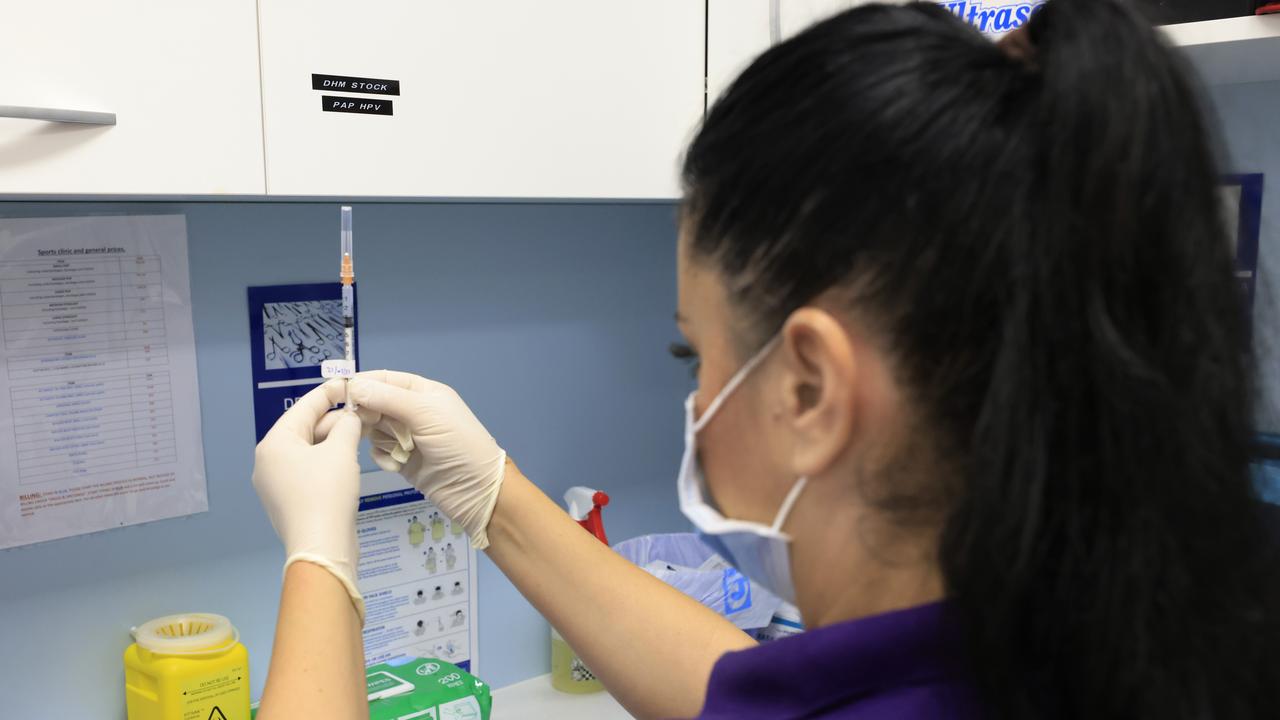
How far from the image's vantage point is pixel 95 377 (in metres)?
1.16

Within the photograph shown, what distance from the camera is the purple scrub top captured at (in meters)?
0.60

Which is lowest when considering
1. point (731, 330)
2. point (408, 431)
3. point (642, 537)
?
point (642, 537)

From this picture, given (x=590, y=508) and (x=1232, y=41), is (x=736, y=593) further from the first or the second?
(x=1232, y=41)

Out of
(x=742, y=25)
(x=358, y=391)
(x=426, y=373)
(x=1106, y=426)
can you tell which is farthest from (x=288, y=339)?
(x=1106, y=426)

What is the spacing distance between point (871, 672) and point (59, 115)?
73 centimetres

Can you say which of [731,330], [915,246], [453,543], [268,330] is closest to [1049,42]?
[915,246]

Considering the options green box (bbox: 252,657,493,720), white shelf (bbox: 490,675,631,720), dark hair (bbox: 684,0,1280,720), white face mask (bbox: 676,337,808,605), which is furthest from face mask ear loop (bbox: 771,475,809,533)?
white shelf (bbox: 490,675,631,720)

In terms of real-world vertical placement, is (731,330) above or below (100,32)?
below

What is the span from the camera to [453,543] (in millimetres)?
1473

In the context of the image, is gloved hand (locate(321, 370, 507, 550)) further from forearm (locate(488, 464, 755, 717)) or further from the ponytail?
the ponytail

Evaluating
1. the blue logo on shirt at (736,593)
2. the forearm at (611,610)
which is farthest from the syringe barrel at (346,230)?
the blue logo on shirt at (736,593)

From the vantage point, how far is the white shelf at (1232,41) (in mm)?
954

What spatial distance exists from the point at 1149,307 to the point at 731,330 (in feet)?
0.82

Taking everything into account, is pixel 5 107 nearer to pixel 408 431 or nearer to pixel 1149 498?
pixel 408 431
